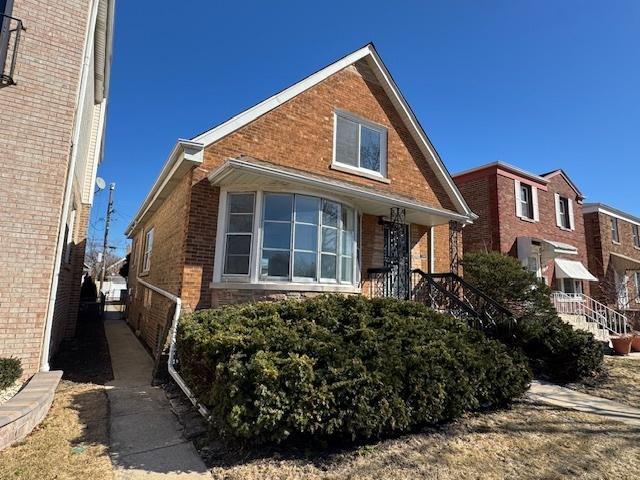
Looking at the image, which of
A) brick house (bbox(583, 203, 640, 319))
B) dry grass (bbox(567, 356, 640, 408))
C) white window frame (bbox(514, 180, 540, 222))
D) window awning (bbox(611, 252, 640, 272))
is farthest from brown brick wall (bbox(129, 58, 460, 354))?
window awning (bbox(611, 252, 640, 272))

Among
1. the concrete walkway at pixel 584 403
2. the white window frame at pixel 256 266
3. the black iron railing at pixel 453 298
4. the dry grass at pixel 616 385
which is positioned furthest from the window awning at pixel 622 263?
the white window frame at pixel 256 266

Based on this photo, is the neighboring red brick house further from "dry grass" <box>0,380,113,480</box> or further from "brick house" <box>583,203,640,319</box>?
"dry grass" <box>0,380,113,480</box>

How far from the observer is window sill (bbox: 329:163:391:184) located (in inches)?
406

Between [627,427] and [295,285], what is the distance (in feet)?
18.7

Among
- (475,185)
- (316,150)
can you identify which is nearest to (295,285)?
(316,150)

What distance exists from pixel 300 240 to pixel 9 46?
596 cm

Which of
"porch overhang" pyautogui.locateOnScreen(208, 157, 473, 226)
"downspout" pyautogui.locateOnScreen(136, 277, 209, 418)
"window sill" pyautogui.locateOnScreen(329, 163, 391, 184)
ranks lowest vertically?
"downspout" pyautogui.locateOnScreen(136, 277, 209, 418)

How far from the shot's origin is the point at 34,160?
609cm

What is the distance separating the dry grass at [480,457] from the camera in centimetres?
370

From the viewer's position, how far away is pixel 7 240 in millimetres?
5781

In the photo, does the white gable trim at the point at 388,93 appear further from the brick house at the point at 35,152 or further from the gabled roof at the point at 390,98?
the brick house at the point at 35,152

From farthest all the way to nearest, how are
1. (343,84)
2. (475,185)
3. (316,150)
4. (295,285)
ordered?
Answer: (475,185) → (343,84) → (316,150) → (295,285)

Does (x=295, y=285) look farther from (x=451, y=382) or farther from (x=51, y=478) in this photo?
(x=51, y=478)

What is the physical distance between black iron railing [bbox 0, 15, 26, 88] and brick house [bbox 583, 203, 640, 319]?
26.3 meters
